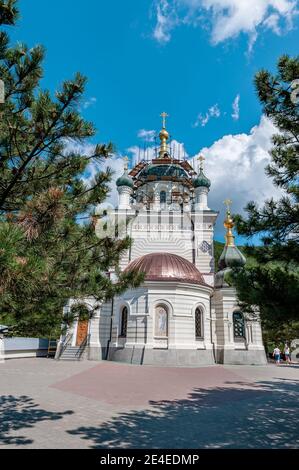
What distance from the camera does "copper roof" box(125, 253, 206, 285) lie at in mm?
19203

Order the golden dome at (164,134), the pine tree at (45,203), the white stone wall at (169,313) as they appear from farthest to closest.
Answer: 1. the golden dome at (164,134)
2. the white stone wall at (169,313)
3. the pine tree at (45,203)

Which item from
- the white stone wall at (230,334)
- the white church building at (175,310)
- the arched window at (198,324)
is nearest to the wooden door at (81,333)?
the white church building at (175,310)

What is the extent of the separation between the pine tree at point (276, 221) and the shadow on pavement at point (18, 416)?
14.3ft

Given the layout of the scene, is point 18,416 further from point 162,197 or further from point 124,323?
point 162,197

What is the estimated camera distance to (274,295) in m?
5.02

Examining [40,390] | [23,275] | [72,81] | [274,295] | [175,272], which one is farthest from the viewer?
[175,272]

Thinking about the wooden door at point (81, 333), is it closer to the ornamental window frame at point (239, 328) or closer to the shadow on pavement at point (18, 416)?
the ornamental window frame at point (239, 328)

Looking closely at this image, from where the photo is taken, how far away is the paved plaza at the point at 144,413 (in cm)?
530

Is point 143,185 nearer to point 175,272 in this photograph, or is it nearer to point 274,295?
point 175,272

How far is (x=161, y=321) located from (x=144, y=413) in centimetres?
1133

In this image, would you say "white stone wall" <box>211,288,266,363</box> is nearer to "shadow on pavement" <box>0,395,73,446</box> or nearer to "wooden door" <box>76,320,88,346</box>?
"wooden door" <box>76,320,88,346</box>

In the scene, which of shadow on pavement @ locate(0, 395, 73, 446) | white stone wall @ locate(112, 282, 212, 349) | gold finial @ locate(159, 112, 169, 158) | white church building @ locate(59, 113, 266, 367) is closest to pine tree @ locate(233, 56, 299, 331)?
shadow on pavement @ locate(0, 395, 73, 446)
